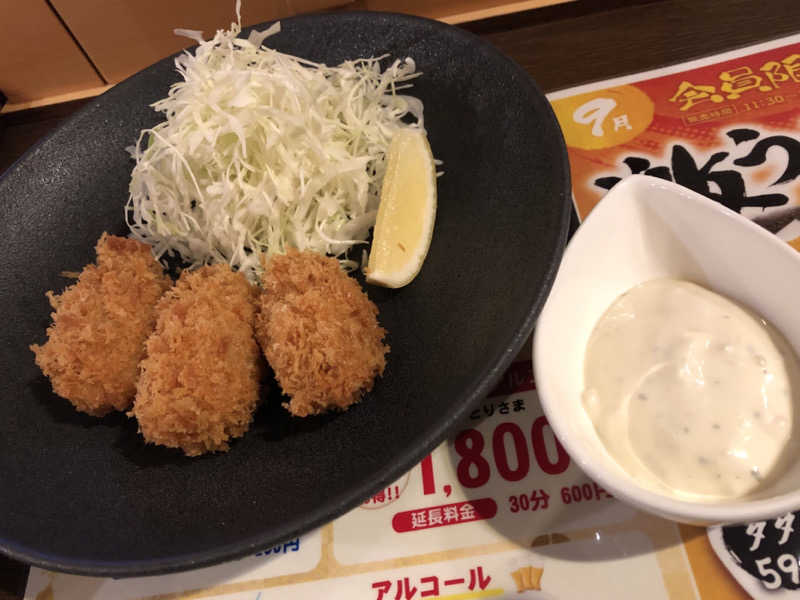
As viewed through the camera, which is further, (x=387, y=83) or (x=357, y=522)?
(x=387, y=83)

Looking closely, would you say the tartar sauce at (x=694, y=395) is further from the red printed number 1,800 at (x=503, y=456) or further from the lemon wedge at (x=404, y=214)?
the lemon wedge at (x=404, y=214)

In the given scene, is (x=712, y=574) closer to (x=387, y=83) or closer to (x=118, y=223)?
(x=387, y=83)

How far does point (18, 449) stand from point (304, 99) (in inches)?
48.7

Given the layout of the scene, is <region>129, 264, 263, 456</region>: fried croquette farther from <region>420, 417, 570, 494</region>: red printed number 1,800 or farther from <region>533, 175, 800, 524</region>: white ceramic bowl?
<region>533, 175, 800, 524</region>: white ceramic bowl

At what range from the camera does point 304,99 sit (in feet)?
5.78

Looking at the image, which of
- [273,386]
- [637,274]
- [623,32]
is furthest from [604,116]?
[273,386]

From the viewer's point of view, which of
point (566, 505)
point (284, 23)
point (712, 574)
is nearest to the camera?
point (712, 574)

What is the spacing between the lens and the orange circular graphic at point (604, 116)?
78.0 inches

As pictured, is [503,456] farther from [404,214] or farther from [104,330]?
[104,330]

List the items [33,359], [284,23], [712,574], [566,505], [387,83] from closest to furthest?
[712,574] → [566,505] → [33,359] → [387,83] → [284,23]

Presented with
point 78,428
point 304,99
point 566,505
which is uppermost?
point 304,99

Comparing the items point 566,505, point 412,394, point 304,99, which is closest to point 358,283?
point 412,394

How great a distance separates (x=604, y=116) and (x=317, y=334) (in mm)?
1349

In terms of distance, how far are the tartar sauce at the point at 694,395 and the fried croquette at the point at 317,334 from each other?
1.72 ft
